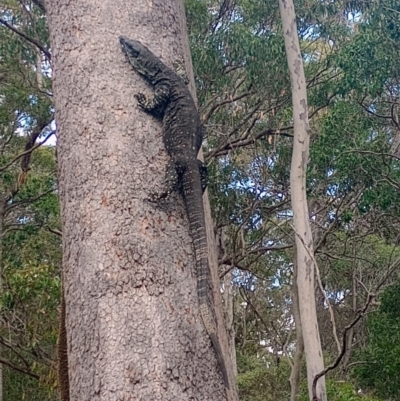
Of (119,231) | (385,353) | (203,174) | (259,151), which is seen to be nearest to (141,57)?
(119,231)

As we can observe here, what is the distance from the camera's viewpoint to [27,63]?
923cm

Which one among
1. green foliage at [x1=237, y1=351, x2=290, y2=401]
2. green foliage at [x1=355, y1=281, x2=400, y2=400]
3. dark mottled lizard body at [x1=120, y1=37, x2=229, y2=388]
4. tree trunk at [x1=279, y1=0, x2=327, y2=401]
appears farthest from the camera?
green foliage at [x1=237, y1=351, x2=290, y2=401]

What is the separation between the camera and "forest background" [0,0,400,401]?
768 cm

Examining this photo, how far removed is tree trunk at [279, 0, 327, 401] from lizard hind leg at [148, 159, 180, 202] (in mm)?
5125

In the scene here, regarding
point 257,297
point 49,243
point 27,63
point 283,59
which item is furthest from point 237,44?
point 257,297

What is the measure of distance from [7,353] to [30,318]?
3.01 m

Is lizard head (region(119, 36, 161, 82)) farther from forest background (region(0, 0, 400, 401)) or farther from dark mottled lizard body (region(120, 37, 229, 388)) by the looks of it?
forest background (region(0, 0, 400, 401))

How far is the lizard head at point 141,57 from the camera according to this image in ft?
5.54

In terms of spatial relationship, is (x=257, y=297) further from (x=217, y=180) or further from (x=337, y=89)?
(x=337, y=89)

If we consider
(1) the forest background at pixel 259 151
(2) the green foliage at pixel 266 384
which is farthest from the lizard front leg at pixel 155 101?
(2) the green foliage at pixel 266 384

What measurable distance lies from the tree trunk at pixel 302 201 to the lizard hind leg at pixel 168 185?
5.12 metres

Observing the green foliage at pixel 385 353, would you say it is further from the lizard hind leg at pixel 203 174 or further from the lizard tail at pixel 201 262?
the lizard tail at pixel 201 262

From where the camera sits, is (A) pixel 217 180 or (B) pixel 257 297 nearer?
(A) pixel 217 180

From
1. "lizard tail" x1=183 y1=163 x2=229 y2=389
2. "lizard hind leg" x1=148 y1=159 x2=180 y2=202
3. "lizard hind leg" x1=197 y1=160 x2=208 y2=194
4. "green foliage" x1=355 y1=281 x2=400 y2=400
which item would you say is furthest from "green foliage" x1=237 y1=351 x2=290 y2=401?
"lizard hind leg" x1=148 y1=159 x2=180 y2=202
